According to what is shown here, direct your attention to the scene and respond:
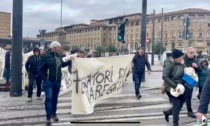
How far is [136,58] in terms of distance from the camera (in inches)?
454

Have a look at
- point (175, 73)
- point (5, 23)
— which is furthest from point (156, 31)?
point (175, 73)

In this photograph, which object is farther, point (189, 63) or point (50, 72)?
point (189, 63)

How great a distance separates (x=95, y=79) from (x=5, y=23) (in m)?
57.0

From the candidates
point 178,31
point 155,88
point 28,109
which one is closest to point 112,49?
point 178,31

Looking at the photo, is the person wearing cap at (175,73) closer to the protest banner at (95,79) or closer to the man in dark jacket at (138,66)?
the protest banner at (95,79)

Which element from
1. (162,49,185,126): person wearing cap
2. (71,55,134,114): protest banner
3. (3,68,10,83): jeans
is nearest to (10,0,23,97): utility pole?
(3,68,10,83): jeans

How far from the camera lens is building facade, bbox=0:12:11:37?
62.1 meters

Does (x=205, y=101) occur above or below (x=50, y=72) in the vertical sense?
below

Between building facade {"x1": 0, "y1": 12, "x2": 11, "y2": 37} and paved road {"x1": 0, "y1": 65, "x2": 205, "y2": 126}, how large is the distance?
53.3m

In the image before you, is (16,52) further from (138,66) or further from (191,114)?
(191,114)

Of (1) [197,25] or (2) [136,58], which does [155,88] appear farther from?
(1) [197,25]

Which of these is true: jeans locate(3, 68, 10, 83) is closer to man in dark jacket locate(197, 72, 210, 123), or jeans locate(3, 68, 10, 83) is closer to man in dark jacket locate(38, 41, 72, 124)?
man in dark jacket locate(38, 41, 72, 124)

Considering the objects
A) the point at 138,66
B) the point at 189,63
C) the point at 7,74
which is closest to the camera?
the point at 189,63

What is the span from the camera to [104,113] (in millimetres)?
8930
